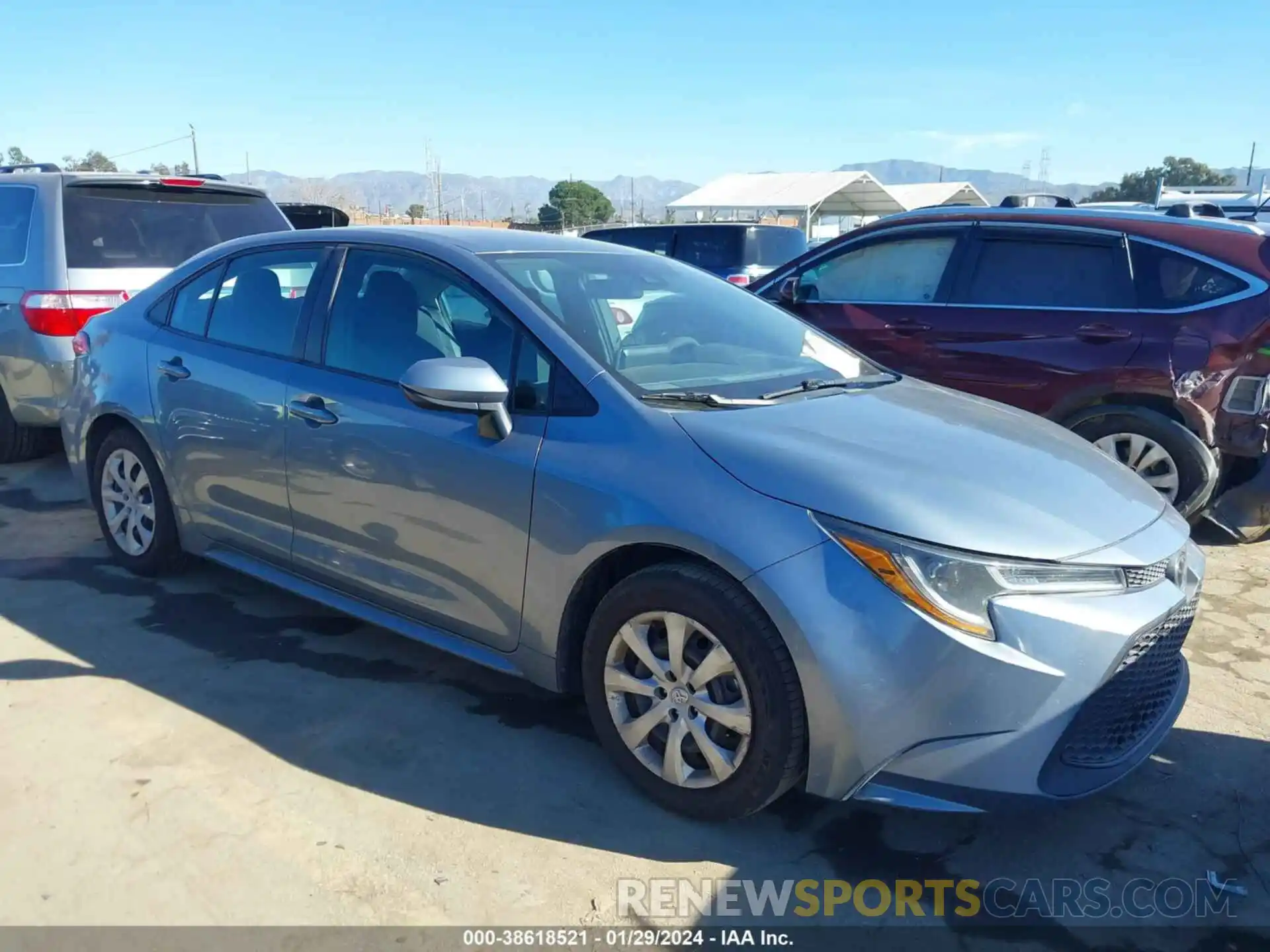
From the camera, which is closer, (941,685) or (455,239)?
(941,685)

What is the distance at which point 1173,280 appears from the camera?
17.3 ft

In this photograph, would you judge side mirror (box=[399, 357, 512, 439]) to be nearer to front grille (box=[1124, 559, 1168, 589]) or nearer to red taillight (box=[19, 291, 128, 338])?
front grille (box=[1124, 559, 1168, 589])

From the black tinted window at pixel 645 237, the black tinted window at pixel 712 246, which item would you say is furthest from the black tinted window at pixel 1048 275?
the black tinted window at pixel 645 237

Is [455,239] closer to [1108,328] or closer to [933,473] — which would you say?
[933,473]

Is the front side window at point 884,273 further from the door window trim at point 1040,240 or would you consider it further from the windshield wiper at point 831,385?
the windshield wiper at point 831,385

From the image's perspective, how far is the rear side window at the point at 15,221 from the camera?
242 inches

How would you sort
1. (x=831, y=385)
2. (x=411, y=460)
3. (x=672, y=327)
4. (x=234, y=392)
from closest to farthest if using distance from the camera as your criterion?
(x=411, y=460) → (x=831, y=385) → (x=672, y=327) → (x=234, y=392)

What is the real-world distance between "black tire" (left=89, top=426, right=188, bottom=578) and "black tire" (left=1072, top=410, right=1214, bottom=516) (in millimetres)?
4392

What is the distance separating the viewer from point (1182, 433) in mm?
5094

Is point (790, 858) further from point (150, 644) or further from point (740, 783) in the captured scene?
point (150, 644)

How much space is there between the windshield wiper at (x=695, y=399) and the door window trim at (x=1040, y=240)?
3087mm

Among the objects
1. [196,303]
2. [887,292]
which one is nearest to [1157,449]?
[887,292]

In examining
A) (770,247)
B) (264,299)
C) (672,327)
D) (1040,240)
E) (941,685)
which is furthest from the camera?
(770,247)

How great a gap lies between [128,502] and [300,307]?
154 centimetres
